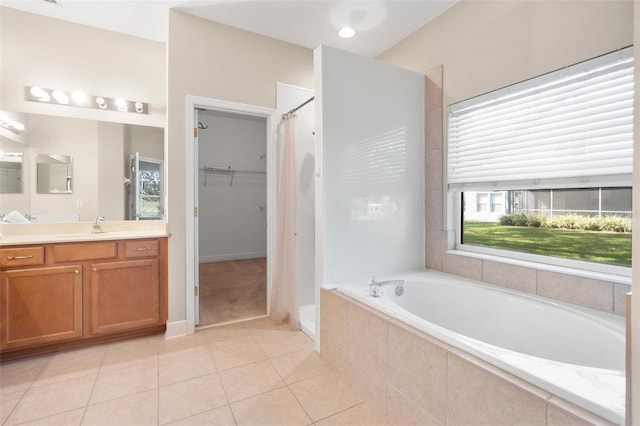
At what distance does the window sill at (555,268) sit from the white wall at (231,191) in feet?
13.6

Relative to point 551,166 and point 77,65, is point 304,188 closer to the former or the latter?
point 551,166

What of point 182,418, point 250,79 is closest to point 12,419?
point 182,418

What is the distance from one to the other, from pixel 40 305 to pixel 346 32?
336 cm

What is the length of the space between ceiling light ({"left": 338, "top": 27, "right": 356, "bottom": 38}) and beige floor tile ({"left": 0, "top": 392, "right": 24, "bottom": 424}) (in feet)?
11.6

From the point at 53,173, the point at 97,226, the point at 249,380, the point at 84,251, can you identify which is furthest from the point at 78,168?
the point at 249,380

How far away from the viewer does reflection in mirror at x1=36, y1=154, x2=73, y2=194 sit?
2521 millimetres

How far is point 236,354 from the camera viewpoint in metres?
2.20

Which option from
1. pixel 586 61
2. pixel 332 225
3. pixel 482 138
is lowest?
pixel 332 225

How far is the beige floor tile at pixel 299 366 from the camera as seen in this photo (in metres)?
1.91

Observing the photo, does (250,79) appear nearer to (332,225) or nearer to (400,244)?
(332,225)

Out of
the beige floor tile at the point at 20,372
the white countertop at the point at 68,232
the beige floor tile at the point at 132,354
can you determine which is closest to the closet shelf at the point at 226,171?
the white countertop at the point at 68,232

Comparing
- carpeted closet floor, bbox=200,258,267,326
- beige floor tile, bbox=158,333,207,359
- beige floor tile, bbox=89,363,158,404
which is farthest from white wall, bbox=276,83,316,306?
beige floor tile, bbox=89,363,158,404

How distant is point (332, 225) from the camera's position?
217 centimetres

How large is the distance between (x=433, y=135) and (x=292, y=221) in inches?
57.9
